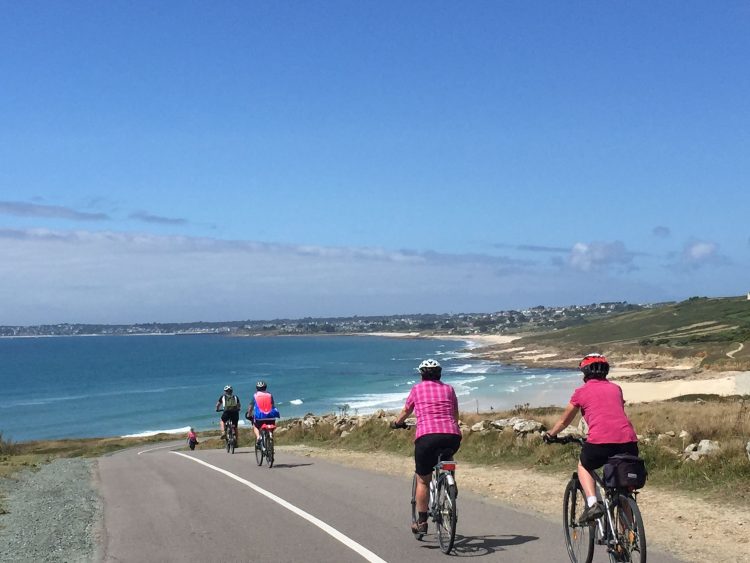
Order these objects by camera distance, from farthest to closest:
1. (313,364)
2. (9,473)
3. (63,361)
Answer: (63,361), (313,364), (9,473)

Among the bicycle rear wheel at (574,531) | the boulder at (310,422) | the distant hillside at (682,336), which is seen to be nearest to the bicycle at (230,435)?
the boulder at (310,422)

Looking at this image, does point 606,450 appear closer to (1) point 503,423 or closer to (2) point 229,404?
(1) point 503,423

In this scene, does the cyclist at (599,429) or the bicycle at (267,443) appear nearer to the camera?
the cyclist at (599,429)

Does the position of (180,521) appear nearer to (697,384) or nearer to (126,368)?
(697,384)

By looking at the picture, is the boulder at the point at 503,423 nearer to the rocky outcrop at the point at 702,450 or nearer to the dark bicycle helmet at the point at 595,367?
the rocky outcrop at the point at 702,450

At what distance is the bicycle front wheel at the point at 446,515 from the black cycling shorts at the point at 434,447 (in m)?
0.25

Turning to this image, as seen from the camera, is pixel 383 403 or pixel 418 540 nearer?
pixel 418 540

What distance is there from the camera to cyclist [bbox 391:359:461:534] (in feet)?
26.7

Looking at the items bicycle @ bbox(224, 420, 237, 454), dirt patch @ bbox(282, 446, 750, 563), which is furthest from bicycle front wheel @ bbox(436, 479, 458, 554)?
bicycle @ bbox(224, 420, 237, 454)

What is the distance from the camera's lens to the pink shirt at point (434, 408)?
26.8ft

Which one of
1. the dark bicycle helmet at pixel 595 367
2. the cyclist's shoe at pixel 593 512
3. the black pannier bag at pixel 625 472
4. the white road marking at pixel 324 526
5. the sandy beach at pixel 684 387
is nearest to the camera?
the black pannier bag at pixel 625 472

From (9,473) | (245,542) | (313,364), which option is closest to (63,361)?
(313,364)

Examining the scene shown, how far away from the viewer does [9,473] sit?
1933 centimetres

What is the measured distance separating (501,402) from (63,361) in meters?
156
